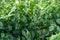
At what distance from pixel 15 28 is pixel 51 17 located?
484mm

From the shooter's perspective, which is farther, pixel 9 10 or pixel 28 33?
pixel 9 10

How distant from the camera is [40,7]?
294 cm

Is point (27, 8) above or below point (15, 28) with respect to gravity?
above

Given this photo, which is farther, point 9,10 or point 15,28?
point 9,10

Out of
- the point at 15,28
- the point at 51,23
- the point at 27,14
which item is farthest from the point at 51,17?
the point at 15,28

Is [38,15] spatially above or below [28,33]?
above

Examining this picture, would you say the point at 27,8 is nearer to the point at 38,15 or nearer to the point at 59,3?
the point at 38,15

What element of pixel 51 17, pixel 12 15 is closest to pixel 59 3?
pixel 51 17

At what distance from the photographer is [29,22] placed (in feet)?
9.46

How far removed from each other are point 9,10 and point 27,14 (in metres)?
0.30

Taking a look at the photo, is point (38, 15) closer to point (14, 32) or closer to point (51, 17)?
point (51, 17)

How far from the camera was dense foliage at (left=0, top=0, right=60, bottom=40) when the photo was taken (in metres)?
2.80

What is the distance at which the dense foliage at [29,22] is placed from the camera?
9.20ft

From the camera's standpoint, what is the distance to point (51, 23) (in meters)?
2.83
